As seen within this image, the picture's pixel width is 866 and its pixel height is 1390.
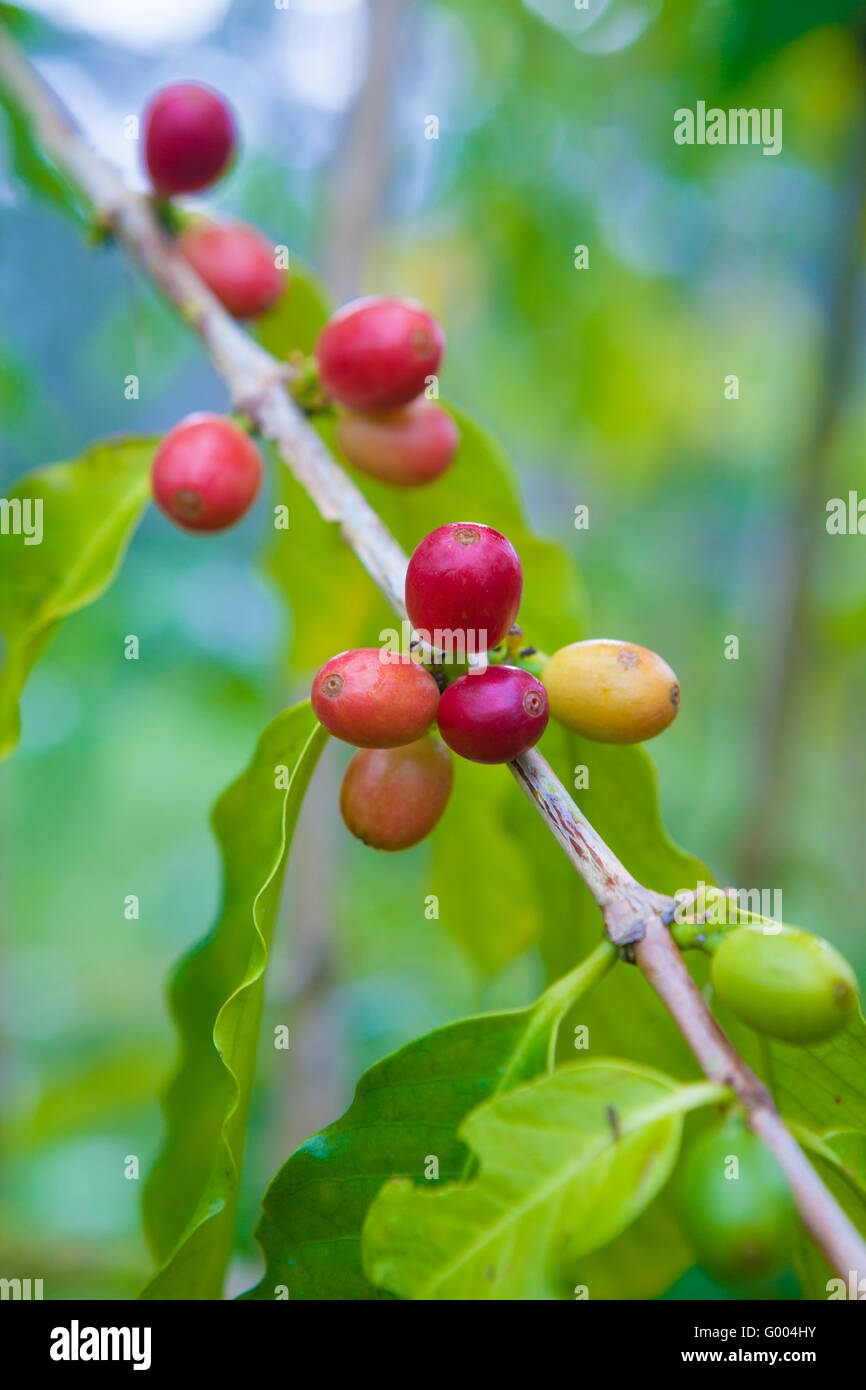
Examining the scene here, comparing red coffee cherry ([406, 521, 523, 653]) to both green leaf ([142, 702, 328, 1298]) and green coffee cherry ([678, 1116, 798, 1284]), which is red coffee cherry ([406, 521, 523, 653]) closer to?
green leaf ([142, 702, 328, 1298])

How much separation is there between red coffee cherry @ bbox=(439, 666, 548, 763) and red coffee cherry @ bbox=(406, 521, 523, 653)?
5 centimetres

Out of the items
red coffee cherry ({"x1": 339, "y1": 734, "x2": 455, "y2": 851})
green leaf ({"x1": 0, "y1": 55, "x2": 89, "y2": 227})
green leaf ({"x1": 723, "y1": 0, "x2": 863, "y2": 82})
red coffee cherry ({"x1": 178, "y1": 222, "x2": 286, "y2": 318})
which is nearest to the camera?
red coffee cherry ({"x1": 339, "y1": 734, "x2": 455, "y2": 851})

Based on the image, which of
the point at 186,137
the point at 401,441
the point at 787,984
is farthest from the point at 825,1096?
the point at 186,137

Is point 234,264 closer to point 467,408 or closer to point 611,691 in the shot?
point 611,691

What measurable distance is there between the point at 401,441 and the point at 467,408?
359 centimetres

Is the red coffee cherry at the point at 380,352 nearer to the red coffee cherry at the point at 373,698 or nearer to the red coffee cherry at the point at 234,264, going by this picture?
the red coffee cherry at the point at 234,264

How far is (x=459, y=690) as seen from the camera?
0.98 m

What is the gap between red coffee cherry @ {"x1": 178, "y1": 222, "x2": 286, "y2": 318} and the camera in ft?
5.27

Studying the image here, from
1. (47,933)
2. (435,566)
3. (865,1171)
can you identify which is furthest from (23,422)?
(47,933)

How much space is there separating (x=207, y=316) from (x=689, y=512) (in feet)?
16.2

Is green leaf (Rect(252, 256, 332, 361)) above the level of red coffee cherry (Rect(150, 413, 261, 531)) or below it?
above

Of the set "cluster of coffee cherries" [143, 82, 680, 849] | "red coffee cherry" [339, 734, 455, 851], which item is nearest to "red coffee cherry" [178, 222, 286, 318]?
"cluster of coffee cherries" [143, 82, 680, 849]

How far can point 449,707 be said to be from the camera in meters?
0.98

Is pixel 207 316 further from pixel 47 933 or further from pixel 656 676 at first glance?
pixel 47 933
